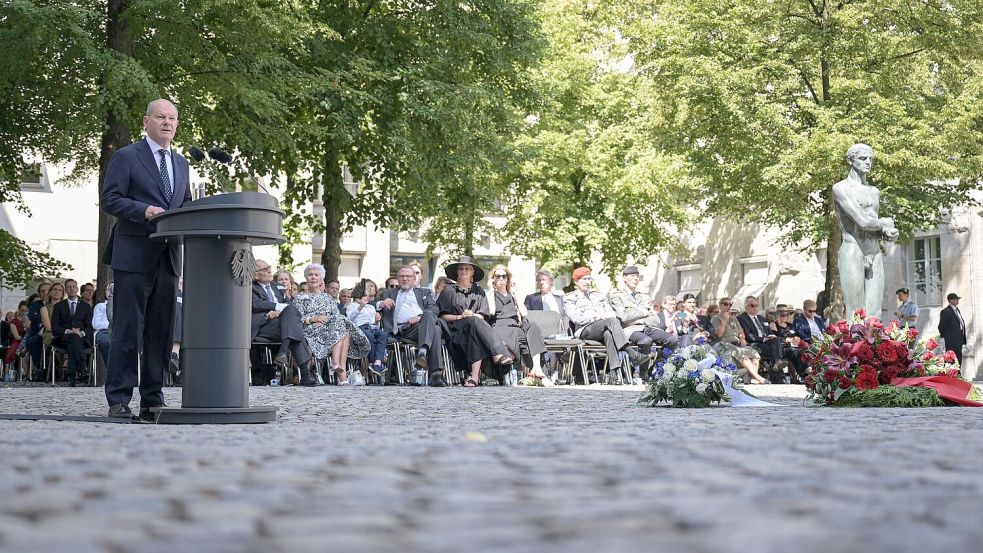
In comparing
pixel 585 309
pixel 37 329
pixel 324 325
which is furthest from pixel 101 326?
pixel 585 309

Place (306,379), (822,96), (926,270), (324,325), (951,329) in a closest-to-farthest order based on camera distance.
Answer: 1. (306,379)
2. (324,325)
3. (951,329)
4. (822,96)
5. (926,270)

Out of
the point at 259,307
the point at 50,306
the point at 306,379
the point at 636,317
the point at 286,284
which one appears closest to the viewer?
the point at 306,379

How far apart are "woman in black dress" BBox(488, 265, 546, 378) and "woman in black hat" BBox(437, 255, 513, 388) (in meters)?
0.18

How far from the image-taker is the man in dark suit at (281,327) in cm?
1764

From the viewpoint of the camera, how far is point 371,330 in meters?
19.3

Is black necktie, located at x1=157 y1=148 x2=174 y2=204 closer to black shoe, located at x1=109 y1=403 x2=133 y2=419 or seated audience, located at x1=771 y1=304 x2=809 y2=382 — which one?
black shoe, located at x1=109 y1=403 x2=133 y2=419

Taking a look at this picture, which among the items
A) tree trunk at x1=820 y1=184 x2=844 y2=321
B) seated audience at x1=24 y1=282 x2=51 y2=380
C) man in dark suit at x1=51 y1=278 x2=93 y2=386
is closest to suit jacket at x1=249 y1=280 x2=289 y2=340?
man in dark suit at x1=51 y1=278 x2=93 y2=386

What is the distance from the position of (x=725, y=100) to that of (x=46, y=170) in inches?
885

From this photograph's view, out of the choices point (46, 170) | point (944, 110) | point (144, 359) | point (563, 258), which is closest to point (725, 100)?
point (944, 110)

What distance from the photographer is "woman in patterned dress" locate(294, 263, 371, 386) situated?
18.0 metres

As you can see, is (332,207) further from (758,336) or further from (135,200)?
(135,200)

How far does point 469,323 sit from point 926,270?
61.1ft

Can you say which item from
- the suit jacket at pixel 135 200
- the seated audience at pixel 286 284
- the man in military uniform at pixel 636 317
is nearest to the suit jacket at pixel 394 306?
the seated audience at pixel 286 284

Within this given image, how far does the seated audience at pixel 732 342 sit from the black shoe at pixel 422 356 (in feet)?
18.7
